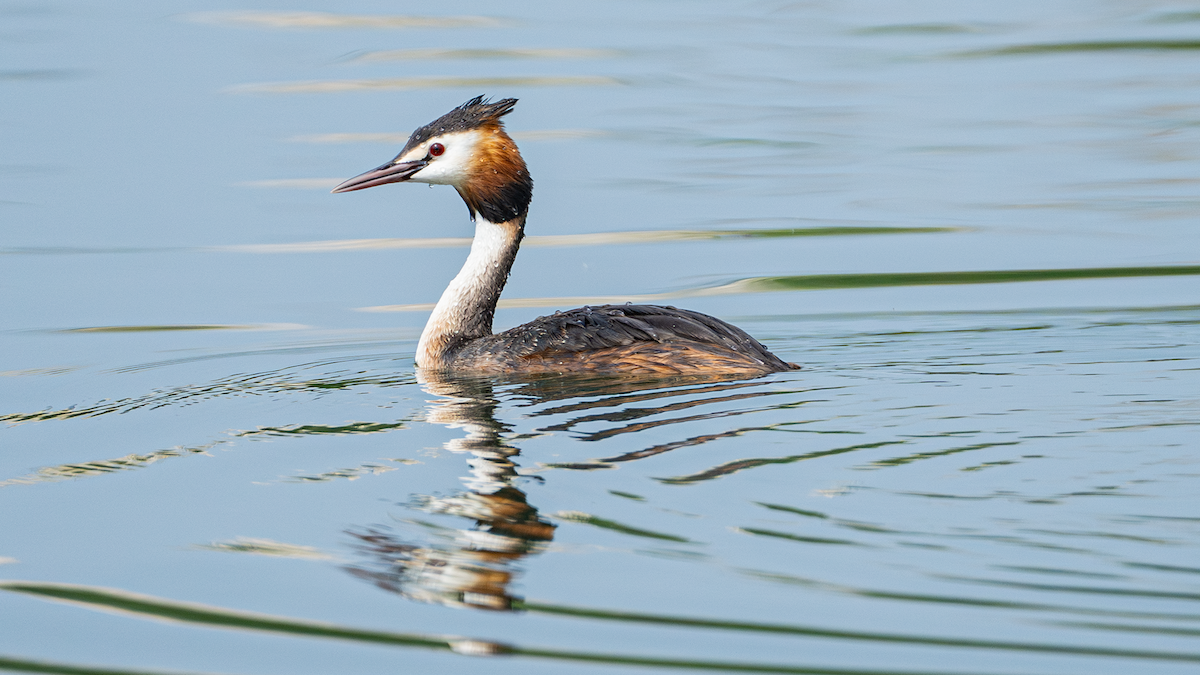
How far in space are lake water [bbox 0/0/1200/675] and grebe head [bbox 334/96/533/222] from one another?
99cm

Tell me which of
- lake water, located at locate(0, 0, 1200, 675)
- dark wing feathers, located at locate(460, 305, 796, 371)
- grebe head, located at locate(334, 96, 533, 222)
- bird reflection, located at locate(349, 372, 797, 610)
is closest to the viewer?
lake water, located at locate(0, 0, 1200, 675)

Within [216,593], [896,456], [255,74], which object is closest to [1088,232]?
[896,456]

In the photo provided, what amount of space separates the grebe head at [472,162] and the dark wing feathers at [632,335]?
3.03 ft

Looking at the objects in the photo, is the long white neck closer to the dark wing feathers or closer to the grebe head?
the grebe head

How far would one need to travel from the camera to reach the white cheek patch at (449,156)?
7.98 meters

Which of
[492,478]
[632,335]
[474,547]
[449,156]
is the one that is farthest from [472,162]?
[474,547]

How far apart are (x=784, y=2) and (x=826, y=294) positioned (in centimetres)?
1023

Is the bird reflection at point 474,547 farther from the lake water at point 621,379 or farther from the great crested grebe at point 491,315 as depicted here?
the great crested grebe at point 491,315

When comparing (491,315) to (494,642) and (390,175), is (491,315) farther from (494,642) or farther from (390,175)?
(494,642)

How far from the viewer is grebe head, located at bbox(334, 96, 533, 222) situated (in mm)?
7973

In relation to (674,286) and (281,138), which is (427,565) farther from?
(281,138)

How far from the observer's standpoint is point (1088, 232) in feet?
36.9

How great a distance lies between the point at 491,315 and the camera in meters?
8.20

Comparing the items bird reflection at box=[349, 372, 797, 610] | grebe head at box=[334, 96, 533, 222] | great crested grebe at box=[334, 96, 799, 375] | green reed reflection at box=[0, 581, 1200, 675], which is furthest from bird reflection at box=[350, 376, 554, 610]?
grebe head at box=[334, 96, 533, 222]
